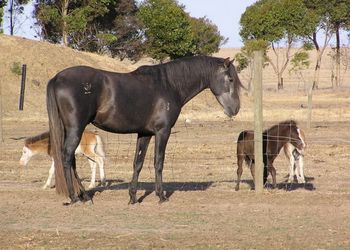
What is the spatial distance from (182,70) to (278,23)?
66440mm

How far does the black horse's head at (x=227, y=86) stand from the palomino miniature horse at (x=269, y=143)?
1.38 metres

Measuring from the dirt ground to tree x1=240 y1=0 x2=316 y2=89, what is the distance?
5576cm

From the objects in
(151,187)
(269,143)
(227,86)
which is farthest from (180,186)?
(227,86)

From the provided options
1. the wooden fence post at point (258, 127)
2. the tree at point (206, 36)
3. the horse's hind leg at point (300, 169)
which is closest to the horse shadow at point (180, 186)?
the horse's hind leg at point (300, 169)

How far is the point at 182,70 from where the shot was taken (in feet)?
41.2

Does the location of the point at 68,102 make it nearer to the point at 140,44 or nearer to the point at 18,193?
the point at 18,193

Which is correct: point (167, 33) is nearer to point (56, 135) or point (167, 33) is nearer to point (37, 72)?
point (37, 72)

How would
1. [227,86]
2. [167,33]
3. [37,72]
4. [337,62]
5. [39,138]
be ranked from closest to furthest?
[227,86]
[39,138]
[37,72]
[167,33]
[337,62]

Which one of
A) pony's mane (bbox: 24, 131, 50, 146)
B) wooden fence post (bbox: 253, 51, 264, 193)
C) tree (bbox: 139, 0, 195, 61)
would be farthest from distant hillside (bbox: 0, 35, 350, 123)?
wooden fence post (bbox: 253, 51, 264, 193)

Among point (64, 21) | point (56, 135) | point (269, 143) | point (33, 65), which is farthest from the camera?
point (64, 21)

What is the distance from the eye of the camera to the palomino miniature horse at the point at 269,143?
1406 cm

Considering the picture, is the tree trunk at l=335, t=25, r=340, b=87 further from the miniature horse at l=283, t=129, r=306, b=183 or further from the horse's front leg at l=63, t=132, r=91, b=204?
the horse's front leg at l=63, t=132, r=91, b=204

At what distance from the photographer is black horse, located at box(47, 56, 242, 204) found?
11781 millimetres

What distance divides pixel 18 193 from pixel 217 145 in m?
10.1
